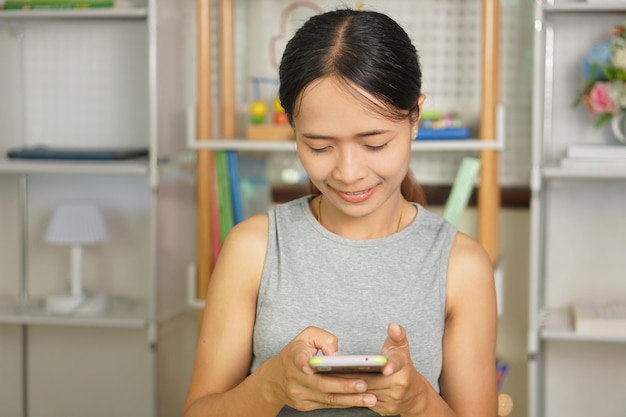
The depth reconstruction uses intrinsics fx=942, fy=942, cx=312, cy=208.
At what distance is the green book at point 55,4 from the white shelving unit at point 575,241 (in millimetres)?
1305

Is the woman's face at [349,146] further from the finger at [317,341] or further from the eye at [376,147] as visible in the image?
the finger at [317,341]

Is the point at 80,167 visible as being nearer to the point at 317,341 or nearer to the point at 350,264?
the point at 350,264

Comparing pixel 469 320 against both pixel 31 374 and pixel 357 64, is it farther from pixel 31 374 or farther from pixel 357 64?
pixel 31 374

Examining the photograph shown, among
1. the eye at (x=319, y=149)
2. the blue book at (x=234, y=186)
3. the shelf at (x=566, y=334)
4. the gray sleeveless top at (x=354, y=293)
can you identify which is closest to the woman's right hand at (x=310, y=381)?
the gray sleeveless top at (x=354, y=293)

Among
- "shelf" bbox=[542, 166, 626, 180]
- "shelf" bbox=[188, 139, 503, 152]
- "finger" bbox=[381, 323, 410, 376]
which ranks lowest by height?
"finger" bbox=[381, 323, 410, 376]

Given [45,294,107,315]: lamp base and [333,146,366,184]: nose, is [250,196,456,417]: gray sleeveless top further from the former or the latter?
[45,294,107,315]: lamp base

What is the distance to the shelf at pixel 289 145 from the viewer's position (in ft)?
8.49

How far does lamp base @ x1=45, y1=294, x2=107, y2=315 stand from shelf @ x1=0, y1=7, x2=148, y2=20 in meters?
0.85

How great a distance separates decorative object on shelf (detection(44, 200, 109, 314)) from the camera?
9.34ft

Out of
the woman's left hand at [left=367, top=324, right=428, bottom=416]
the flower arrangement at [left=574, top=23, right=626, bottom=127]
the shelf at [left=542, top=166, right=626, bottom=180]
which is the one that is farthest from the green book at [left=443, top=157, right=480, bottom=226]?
the woman's left hand at [left=367, top=324, right=428, bottom=416]

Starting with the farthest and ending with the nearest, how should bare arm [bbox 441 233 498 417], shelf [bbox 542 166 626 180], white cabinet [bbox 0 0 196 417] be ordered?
white cabinet [bbox 0 0 196 417] → shelf [bbox 542 166 626 180] → bare arm [bbox 441 233 498 417]

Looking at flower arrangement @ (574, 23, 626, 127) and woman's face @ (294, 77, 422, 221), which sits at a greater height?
flower arrangement @ (574, 23, 626, 127)

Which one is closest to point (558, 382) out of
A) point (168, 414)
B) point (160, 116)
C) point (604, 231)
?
Answer: point (604, 231)

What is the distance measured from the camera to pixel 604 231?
2.84m
